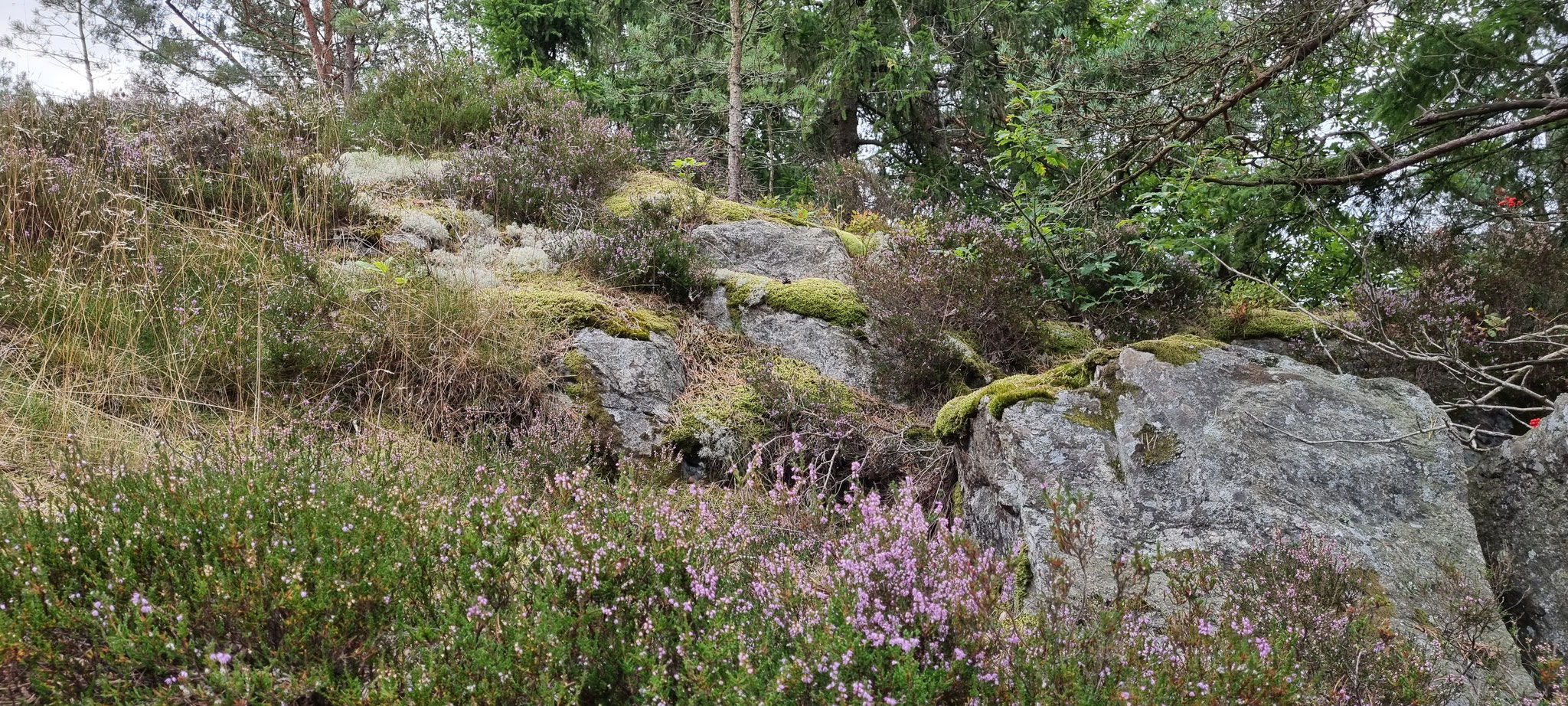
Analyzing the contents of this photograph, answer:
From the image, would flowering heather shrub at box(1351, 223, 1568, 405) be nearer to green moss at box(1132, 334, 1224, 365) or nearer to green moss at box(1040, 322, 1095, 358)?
green moss at box(1132, 334, 1224, 365)

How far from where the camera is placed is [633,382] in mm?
4582

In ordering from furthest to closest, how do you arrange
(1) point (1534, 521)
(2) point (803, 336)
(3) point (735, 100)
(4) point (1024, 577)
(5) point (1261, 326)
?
(3) point (735, 100)
(5) point (1261, 326)
(2) point (803, 336)
(1) point (1534, 521)
(4) point (1024, 577)

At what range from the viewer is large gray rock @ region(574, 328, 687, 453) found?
4.41m

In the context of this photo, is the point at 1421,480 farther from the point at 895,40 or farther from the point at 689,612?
the point at 895,40

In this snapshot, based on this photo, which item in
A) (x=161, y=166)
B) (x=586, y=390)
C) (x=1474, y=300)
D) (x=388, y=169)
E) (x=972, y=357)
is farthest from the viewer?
(x=388, y=169)

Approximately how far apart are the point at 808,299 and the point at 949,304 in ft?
3.29

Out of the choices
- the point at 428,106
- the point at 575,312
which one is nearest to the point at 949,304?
the point at 575,312

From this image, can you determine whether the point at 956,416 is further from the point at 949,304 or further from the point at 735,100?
the point at 735,100

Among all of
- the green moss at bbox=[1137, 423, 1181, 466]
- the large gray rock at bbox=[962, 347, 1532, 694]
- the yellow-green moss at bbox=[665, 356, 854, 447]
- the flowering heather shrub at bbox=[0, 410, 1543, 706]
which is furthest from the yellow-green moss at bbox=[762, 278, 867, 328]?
the flowering heather shrub at bbox=[0, 410, 1543, 706]

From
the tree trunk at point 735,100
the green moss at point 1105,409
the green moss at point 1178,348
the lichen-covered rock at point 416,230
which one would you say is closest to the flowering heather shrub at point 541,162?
the lichen-covered rock at point 416,230

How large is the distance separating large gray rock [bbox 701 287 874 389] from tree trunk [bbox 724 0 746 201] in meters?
2.73

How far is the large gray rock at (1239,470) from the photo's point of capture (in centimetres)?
315

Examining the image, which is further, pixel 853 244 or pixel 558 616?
pixel 853 244

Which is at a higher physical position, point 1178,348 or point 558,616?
point 1178,348
